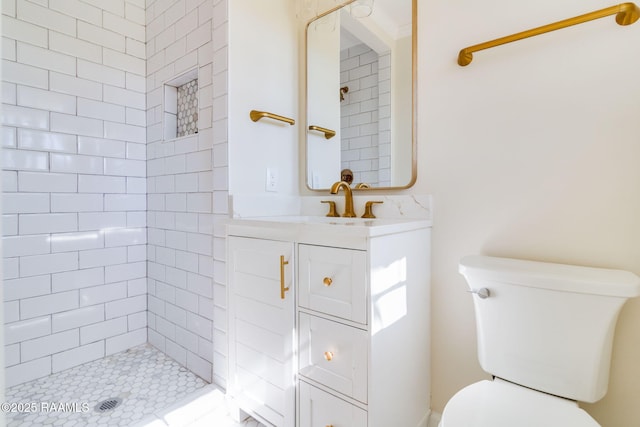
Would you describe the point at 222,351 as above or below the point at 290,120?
below

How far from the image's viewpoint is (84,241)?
1988 millimetres

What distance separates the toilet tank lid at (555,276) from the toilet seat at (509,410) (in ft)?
1.13

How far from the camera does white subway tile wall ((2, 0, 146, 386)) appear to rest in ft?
5.76

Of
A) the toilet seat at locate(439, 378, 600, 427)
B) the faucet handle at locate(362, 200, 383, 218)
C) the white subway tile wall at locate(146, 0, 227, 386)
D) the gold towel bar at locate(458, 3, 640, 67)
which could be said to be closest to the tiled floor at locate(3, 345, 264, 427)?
the white subway tile wall at locate(146, 0, 227, 386)

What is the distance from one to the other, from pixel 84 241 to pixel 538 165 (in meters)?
2.38

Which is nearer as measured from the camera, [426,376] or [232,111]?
[426,376]

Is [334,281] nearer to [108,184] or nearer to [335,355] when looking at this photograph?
[335,355]

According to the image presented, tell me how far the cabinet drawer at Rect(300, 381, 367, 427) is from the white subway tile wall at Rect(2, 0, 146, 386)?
4.96 ft

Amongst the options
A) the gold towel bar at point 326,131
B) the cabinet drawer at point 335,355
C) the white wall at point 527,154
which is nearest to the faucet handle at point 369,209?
the white wall at point 527,154

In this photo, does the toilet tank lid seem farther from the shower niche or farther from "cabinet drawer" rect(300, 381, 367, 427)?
the shower niche

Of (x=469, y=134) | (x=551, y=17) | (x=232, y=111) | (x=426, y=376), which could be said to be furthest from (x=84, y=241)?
(x=551, y=17)

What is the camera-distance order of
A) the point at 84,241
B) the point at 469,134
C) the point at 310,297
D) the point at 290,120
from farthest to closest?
the point at 84,241
the point at 290,120
the point at 469,134
the point at 310,297

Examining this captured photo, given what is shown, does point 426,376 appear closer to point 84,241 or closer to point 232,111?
point 232,111

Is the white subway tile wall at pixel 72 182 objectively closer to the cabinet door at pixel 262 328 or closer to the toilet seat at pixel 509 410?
the cabinet door at pixel 262 328
